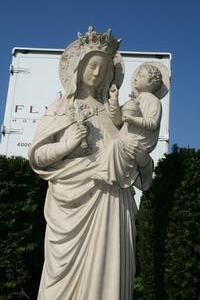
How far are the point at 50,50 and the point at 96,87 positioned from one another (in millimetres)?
7707

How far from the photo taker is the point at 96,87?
4.34 metres

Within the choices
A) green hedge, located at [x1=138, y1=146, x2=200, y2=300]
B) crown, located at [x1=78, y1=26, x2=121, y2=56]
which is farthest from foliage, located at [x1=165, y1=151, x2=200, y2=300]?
crown, located at [x1=78, y1=26, x2=121, y2=56]

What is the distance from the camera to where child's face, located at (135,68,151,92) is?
4043 mm

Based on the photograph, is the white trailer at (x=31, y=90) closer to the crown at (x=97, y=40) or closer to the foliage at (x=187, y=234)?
the foliage at (x=187, y=234)

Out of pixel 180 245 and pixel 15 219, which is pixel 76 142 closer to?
pixel 180 245

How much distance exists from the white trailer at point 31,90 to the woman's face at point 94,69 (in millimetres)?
6541

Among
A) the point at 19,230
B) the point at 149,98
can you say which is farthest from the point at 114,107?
the point at 19,230

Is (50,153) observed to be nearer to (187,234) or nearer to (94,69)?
(94,69)

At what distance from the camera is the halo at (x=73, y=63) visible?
418 cm

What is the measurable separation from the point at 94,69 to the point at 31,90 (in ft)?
24.2

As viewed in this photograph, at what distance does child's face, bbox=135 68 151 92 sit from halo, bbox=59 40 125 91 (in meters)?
0.35

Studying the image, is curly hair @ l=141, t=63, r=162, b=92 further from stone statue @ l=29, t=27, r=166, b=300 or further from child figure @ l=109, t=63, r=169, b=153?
stone statue @ l=29, t=27, r=166, b=300

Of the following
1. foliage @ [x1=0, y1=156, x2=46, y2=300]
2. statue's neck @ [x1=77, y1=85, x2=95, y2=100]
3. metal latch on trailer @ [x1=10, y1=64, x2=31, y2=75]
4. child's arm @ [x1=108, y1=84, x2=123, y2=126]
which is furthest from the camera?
metal latch on trailer @ [x1=10, y1=64, x2=31, y2=75]

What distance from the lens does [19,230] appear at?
7191 millimetres
